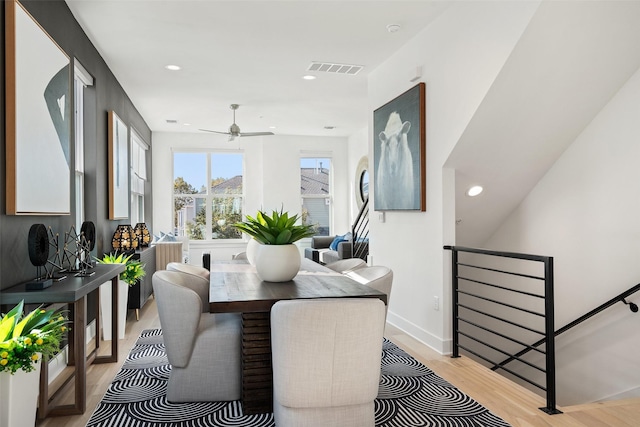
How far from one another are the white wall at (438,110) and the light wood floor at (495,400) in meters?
0.33

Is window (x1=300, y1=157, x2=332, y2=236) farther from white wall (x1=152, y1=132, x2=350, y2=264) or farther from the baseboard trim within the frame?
the baseboard trim

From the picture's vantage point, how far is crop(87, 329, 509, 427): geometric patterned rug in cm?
248

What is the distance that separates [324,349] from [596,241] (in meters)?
2.90

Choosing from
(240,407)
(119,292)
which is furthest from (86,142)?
(240,407)

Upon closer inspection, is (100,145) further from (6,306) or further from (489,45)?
(489,45)

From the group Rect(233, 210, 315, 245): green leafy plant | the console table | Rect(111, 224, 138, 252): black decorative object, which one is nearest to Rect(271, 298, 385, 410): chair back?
Rect(233, 210, 315, 245): green leafy plant

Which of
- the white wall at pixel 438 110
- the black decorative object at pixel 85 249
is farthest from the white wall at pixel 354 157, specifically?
the black decorative object at pixel 85 249

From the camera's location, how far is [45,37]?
2.95 m

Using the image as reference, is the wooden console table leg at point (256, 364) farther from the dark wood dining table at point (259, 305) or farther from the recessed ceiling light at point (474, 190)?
the recessed ceiling light at point (474, 190)

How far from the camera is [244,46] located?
4430 millimetres

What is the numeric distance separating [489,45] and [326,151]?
22.2ft

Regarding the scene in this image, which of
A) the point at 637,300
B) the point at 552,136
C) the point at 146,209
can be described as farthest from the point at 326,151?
the point at 637,300

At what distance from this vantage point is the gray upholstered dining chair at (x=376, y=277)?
290 centimetres

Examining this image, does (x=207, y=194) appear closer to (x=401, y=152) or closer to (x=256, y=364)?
(x=401, y=152)
